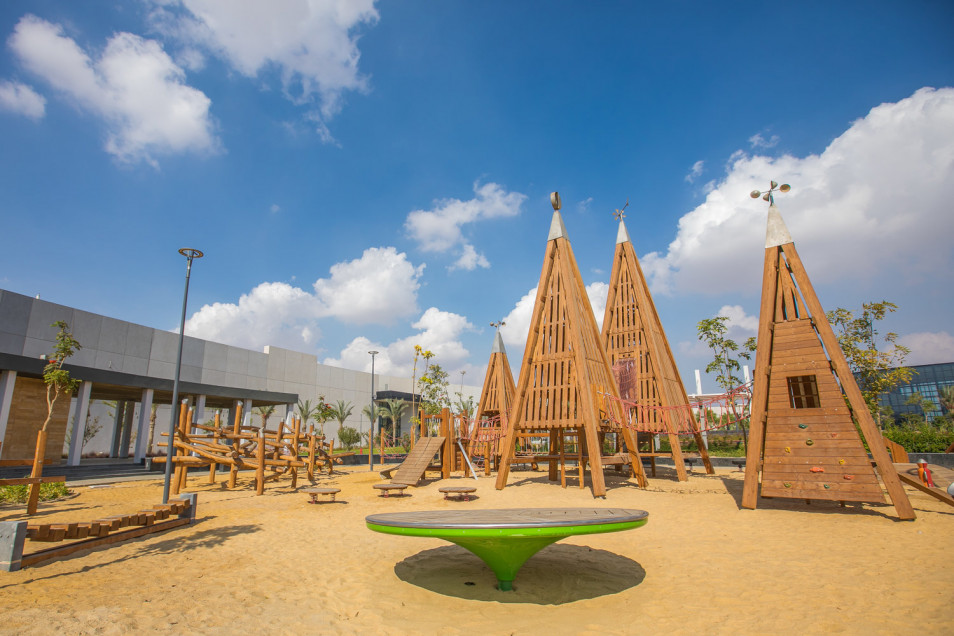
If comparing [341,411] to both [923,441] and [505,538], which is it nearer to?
[923,441]

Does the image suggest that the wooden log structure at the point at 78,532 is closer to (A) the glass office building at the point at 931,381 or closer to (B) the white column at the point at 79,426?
(B) the white column at the point at 79,426

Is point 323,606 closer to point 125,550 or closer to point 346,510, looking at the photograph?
point 125,550

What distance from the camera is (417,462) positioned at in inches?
721

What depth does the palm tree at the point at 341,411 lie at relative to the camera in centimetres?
4794

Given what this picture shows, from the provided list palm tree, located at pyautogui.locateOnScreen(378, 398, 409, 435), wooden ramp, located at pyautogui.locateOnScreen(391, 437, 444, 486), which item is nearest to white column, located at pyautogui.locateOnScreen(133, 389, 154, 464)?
wooden ramp, located at pyautogui.locateOnScreen(391, 437, 444, 486)

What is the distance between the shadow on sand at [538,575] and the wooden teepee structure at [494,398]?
1589 cm

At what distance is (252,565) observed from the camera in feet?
21.2

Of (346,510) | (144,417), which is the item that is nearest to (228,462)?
(346,510)

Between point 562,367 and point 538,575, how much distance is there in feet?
31.1

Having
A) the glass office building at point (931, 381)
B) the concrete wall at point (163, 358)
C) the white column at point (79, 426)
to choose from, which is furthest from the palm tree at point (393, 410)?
the glass office building at point (931, 381)

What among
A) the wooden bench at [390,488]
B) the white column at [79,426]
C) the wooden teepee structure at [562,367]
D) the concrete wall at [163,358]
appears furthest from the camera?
the concrete wall at [163,358]

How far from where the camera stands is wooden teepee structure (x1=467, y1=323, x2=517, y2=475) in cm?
2352

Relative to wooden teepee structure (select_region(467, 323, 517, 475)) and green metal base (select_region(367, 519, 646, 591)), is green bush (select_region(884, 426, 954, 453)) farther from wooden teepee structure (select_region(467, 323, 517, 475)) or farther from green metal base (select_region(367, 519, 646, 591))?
green metal base (select_region(367, 519, 646, 591))

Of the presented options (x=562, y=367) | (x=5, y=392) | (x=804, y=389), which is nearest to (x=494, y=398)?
(x=562, y=367)
